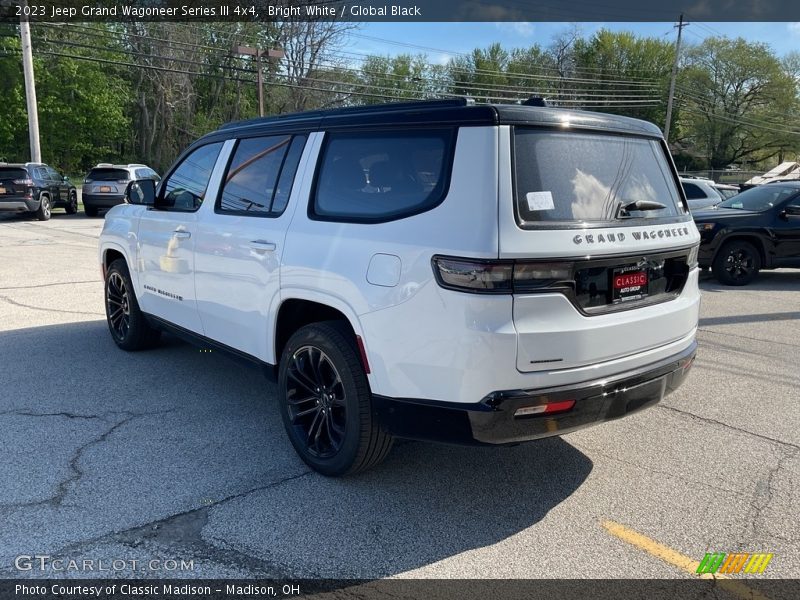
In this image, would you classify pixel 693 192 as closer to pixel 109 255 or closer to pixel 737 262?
pixel 737 262

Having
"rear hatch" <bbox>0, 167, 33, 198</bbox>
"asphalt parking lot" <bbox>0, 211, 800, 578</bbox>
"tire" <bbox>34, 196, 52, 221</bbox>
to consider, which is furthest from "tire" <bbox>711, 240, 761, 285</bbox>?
"tire" <bbox>34, 196, 52, 221</bbox>

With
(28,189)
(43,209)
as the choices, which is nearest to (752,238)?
(28,189)

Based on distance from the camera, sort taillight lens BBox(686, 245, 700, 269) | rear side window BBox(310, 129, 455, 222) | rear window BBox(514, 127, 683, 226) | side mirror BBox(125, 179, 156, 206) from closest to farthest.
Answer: rear window BBox(514, 127, 683, 226)
rear side window BBox(310, 129, 455, 222)
taillight lens BBox(686, 245, 700, 269)
side mirror BBox(125, 179, 156, 206)

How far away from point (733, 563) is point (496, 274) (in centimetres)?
169

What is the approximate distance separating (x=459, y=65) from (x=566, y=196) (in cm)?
5872

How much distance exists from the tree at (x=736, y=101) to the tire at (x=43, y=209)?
61.1m

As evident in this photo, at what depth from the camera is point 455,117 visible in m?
2.97

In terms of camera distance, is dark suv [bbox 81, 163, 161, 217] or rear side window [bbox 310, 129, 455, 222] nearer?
rear side window [bbox 310, 129, 455, 222]

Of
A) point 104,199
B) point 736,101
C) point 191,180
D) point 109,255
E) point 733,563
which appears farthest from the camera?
point 736,101

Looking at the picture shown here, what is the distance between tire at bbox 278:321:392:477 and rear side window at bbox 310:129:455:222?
66cm

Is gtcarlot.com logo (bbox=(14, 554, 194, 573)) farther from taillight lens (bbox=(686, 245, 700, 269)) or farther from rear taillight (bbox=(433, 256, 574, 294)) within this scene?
taillight lens (bbox=(686, 245, 700, 269))

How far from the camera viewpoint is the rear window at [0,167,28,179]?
18938 mm

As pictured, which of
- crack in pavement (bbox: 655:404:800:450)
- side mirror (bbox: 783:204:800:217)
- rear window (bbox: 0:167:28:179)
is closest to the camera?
crack in pavement (bbox: 655:404:800:450)

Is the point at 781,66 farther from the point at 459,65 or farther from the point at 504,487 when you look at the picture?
the point at 504,487
